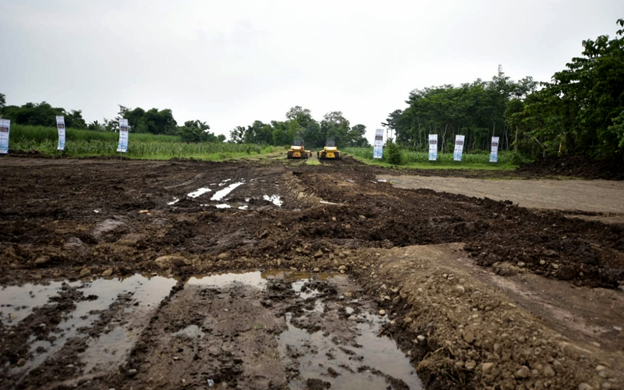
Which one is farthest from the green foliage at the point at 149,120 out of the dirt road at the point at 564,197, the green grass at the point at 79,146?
the dirt road at the point at 564,197

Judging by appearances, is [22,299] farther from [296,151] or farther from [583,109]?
[296,151]

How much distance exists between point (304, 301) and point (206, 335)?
1.36 m

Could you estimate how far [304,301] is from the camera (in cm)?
464

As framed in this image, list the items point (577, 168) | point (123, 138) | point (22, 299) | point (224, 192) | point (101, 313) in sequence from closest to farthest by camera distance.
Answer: point (101, 313) < point (22, 299) < point (224, 192) < point (577, 168) < point (123, 138)

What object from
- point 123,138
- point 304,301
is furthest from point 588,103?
point 123,138

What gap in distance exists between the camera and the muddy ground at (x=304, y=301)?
10.0 ft

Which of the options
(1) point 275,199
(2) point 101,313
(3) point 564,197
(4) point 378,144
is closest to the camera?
(2) point 101,313

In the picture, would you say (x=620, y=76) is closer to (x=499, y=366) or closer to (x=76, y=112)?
(x=499, y=366)

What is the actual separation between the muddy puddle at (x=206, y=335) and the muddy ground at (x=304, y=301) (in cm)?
2

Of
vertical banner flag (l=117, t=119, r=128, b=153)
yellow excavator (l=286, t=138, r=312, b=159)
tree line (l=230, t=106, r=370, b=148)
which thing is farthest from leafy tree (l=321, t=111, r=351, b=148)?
vertical banner flag (l=117, t=119, r=128, b=153)

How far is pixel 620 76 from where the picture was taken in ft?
71.6

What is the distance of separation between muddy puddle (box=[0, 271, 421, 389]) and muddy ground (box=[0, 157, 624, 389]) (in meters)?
0.02

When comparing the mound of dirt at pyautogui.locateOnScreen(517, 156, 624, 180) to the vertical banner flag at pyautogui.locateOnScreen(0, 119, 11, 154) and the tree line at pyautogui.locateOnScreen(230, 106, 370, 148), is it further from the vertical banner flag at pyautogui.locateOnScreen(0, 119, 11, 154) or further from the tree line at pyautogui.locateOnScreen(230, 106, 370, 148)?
the tree line at pyautogui.locateOnScreen(230, 106, 370, 148)

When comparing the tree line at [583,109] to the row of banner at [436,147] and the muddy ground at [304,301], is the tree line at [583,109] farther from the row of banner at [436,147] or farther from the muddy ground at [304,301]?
the muddy ground at [304,301]
